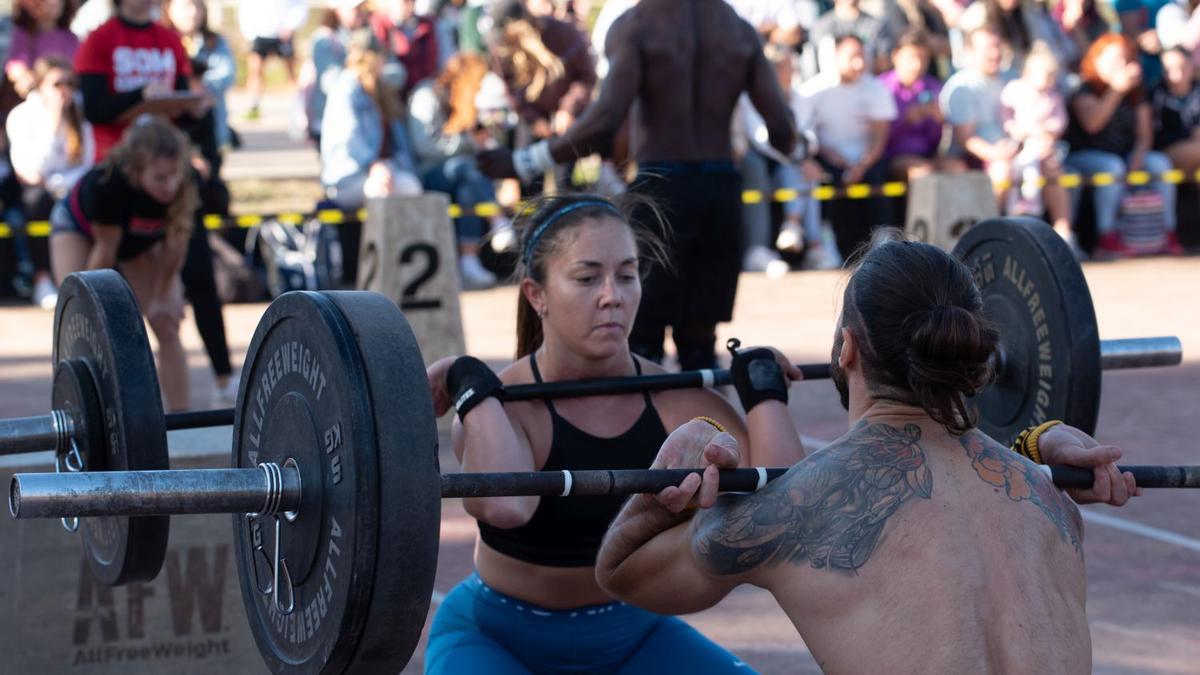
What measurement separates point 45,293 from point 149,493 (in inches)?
338

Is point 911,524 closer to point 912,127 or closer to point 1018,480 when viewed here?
point 1018,480

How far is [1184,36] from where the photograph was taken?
13641 mm

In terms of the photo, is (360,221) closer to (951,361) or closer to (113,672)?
(113,672)

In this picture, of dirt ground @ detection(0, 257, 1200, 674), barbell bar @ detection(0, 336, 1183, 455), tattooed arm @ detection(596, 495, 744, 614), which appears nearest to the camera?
tattooed arm @ detection(596, 495, 744, 614)

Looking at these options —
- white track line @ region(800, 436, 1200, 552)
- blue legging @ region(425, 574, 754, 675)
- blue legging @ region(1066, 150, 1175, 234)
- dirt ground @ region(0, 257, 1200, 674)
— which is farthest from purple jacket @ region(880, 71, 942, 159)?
blue legging @ region(425, 574, 754, 675)

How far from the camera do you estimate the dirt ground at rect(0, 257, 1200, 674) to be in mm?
4750

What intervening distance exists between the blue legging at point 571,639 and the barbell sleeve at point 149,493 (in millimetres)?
727

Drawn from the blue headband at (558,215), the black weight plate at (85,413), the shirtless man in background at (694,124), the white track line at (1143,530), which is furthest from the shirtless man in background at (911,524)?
the shirtless man in background at (694,124)

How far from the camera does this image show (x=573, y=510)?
343 cm

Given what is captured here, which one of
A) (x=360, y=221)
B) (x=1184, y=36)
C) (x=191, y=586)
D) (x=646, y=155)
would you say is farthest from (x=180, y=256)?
(x=1184, y=36)

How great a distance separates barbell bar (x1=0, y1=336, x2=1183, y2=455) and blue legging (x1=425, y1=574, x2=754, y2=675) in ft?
1.46

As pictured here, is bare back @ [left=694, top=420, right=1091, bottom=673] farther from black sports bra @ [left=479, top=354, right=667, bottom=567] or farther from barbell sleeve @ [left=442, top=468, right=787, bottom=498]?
black sports bra @ [left=479, top=354, right=667, bottom=567]

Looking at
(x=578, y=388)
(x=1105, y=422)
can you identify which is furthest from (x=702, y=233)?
(x=578, y=388)

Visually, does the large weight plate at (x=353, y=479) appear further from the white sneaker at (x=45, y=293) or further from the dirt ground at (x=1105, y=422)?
the white sneaker at (x=45, y=293)
